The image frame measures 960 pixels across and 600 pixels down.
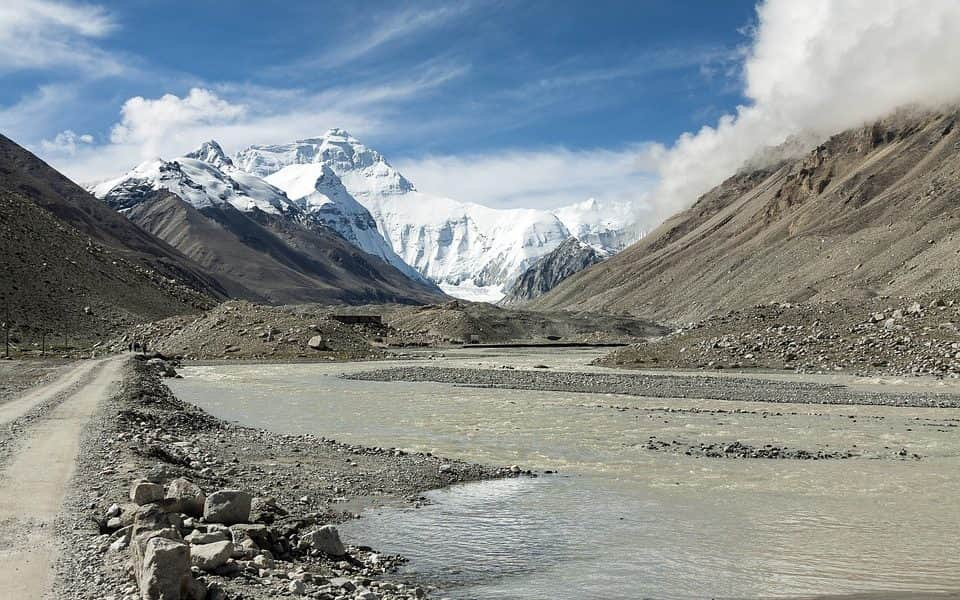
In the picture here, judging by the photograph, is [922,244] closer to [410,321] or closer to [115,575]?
[410,321]

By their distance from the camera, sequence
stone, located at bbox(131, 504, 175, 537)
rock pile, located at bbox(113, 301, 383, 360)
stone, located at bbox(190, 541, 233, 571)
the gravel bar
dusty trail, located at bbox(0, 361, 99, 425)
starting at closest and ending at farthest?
stone, located at bbox(190, 541, 233, 571), stone, located at bbox(131, 504, 175, 537), dusty trail, located at bbox(0, 361, 99, 425), the gravel bar, rock pile, located at bbox(113, 301, 383, 360)

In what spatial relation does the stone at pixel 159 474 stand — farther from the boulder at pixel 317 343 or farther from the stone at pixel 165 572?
the boulder at pixel 317 343

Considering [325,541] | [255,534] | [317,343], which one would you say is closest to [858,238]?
[317,343]

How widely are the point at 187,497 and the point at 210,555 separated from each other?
3.35 meters

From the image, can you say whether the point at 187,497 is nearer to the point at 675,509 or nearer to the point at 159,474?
the point at 159,474

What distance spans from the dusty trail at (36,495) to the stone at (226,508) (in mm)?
2327

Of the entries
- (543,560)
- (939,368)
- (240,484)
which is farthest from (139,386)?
(939,368)

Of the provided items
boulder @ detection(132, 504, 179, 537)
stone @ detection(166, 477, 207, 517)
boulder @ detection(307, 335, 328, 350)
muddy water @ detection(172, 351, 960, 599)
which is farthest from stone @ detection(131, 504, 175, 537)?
boulder @ detection(307, 335, 328, 350)

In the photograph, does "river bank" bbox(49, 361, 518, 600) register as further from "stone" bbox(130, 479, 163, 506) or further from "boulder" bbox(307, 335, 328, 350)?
"boulder" bbox(307, 335, 328, 350)

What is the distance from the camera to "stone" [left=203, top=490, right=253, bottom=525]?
44.6 ft

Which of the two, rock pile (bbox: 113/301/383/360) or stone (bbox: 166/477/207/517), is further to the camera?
rock pile (bbox: 113/301/383/360)

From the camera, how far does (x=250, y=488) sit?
18.7 metres

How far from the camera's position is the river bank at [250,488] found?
11062 mm

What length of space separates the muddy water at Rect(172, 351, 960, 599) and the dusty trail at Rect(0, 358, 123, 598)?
545 centimetres
